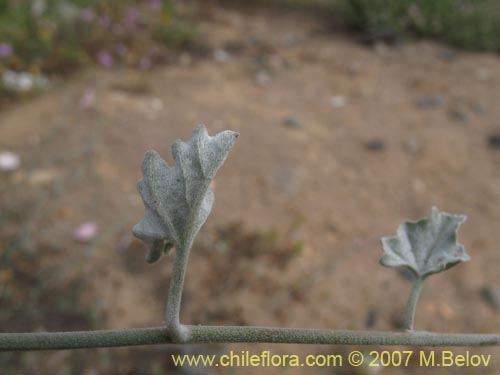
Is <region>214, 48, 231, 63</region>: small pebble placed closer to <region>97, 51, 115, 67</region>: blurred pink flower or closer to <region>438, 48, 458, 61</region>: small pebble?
<region>97, 51, 115, 67</region>: blurred pink flower

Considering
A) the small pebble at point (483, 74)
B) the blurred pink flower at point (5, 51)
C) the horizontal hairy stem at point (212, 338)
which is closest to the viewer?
the horizontal hairy stem at point (212, 338)

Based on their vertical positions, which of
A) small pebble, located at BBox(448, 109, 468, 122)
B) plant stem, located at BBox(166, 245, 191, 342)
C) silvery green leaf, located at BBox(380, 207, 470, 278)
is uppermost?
plant stem, located at BBox(166, 245, 191, 342)

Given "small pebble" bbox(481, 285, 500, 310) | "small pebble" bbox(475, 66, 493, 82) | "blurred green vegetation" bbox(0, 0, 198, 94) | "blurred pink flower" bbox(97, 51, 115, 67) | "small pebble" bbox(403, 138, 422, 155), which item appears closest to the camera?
"small pebble" bbox(481, 285, 500, 310)

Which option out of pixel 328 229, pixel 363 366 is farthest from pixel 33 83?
pixel 363 366

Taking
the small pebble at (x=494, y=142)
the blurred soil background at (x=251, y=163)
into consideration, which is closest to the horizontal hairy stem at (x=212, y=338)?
the blurred soil background at (x=251, y=163)

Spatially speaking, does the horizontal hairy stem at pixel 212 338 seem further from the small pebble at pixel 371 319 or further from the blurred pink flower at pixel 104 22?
the blurred pink flower at pixel 104 22

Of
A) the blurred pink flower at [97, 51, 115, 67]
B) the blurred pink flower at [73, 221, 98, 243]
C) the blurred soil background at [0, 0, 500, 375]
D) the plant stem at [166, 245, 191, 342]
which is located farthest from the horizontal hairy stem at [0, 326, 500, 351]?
the blurred pink flower at [97, 51, 115, 67]

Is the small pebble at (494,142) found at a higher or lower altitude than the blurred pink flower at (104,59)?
higher
